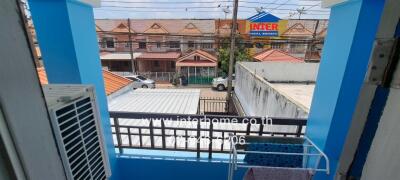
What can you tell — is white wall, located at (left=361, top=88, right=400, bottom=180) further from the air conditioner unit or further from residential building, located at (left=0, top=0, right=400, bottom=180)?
the air conditioner unit

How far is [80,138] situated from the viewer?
2.98 feet

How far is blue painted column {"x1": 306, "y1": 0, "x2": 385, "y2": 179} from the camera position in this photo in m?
1.04

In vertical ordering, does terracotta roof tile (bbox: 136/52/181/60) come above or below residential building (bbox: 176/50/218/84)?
above

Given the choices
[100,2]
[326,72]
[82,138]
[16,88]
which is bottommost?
[82,138]

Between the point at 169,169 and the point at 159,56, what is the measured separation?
551 inches

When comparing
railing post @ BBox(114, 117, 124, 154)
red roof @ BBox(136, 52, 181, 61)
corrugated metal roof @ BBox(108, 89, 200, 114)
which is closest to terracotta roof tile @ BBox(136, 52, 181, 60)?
red roof @ BBox(136, 52, 181, 61)

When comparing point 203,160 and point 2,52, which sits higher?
point 2,52

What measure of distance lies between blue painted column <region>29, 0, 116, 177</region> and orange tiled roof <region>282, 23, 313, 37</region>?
17.5m

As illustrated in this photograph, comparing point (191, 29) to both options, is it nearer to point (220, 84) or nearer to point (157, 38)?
point (157, 38)

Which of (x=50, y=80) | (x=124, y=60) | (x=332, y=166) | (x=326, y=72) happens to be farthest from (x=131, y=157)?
(x=124, y=60)

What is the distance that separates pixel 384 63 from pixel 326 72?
96cm

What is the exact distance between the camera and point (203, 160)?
74.3 inches

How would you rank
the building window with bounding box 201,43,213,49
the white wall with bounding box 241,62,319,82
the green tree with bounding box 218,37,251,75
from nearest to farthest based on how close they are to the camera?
the white wall with bounding box 241,62,319,82 → the green tree with bounding box 218,37,251,75 → the building window with bounding box 201,43,213,49

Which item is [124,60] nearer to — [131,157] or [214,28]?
[214,28]
